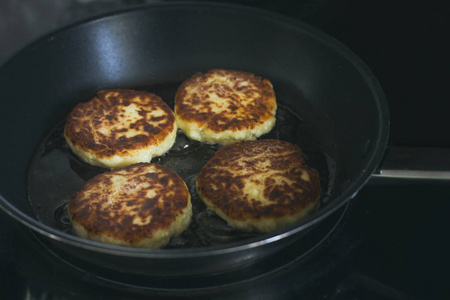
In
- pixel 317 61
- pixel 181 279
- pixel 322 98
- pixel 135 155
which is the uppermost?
pixel 317 61

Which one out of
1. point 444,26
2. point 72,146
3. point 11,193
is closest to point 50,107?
point 72,146

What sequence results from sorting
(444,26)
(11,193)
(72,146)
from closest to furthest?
(11,193) → (72,146) → (444,26)

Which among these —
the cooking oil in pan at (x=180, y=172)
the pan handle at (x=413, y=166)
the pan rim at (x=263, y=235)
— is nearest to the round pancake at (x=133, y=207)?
the cooking oil in pan at (x=180, y=172)

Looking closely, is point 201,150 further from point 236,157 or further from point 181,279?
point 181,279

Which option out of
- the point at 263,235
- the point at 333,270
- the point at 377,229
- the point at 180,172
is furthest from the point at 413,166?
the point at 180,172

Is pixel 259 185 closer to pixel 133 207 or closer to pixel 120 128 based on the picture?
pixel 133 207

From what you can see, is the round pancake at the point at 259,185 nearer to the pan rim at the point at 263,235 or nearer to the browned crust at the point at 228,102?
the browned crust at the point at 228,102
